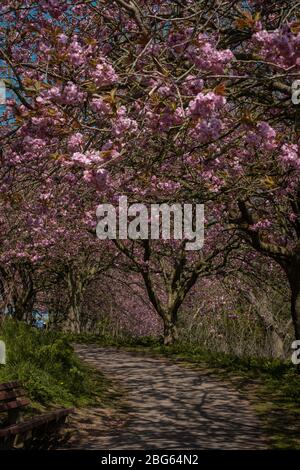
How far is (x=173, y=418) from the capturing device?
922 centimetres

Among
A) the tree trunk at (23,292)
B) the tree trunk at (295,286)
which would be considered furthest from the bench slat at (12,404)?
the tree trunk at (23,292)

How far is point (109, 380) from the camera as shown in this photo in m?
12.7

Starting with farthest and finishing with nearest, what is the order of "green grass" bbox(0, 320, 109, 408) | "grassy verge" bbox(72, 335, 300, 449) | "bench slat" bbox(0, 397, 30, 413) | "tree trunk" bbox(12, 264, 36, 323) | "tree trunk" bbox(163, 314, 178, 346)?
1. "tree trunk" bbox(12, 264, 36, 323)
2. "tree trunk" bbox(163, 314, 178, 346)
3. "green grass" bbox(0, 320, 109, 408)
4. "grassy verge" bbox(72, 335, 300, 449)
5. "bench slat" bbox(0, 397, 30, 413)

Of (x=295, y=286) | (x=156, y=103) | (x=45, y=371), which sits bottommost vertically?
(x=45, y=371)

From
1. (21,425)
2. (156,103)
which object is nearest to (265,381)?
(21,425)

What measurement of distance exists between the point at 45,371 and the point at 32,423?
380 cm

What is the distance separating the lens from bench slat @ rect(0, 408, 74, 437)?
5934mm

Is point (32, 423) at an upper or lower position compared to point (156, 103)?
lower

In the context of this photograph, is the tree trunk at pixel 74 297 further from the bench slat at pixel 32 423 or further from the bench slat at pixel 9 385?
the bench slat at pixel 9 385

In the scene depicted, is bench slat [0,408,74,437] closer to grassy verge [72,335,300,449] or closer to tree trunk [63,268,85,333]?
grassy verge [72,335,300,449]

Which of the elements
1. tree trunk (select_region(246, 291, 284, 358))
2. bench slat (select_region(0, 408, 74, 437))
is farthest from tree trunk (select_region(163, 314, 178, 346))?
bench slat (select_region(0, 408, 74, 437))

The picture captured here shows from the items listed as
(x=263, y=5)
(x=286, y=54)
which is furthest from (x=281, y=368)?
(x=286, y=54)

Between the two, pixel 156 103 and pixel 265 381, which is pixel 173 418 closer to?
pixel 265 381

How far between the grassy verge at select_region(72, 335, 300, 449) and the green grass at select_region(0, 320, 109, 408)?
257cm
